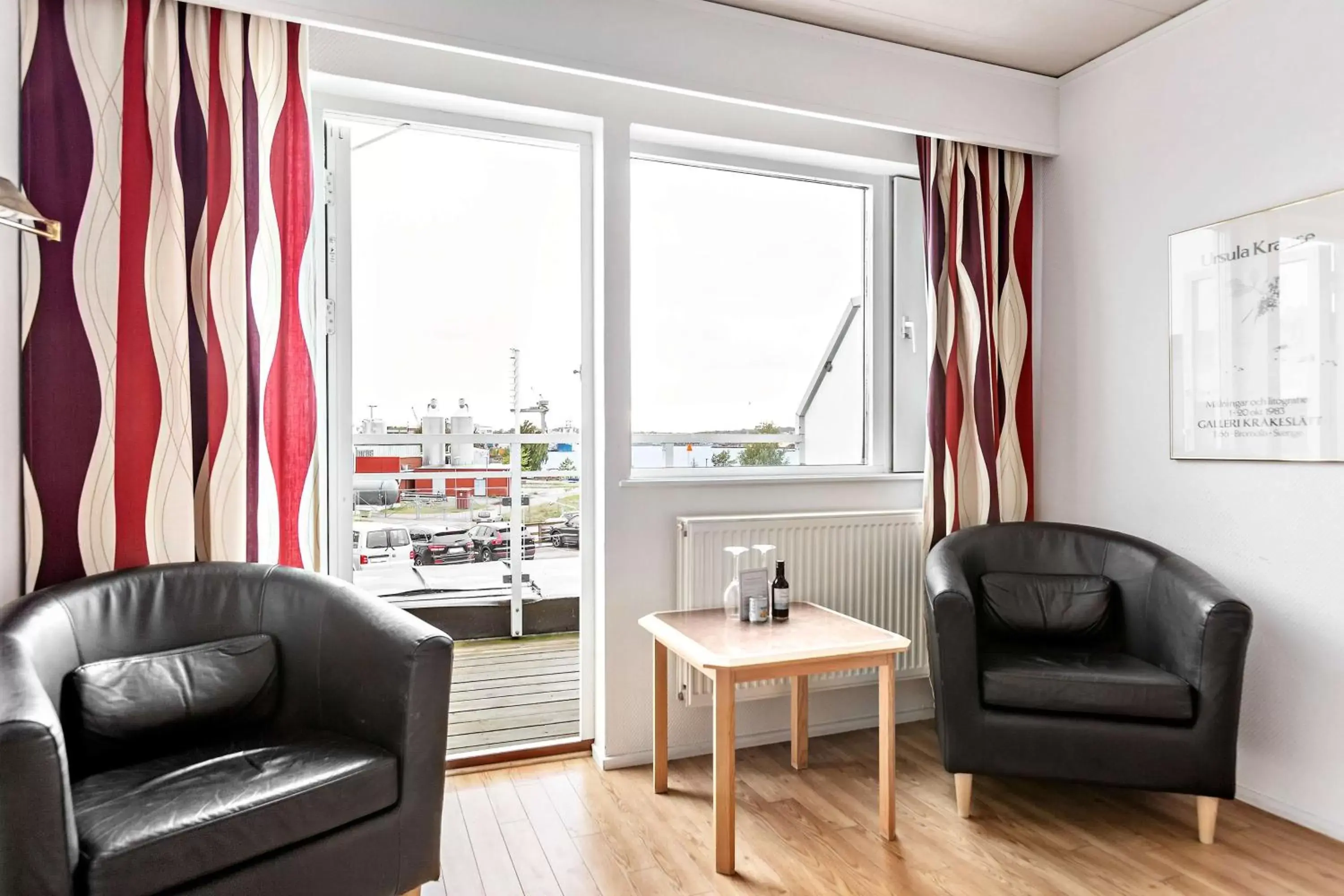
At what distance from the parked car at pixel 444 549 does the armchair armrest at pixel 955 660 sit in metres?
1.97

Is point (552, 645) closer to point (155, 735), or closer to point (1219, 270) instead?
point (155, 735)

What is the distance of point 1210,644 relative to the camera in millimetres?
2342

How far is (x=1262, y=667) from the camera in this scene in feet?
8.78

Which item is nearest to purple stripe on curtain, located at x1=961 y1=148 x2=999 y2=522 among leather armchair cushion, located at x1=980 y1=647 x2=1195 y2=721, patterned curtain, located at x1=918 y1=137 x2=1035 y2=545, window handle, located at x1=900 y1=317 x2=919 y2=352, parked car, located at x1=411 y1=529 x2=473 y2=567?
patterned curtain, located at x1=918 y1=137 x2=1035 y2=545

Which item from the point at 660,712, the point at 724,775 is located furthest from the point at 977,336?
the point at 724,775

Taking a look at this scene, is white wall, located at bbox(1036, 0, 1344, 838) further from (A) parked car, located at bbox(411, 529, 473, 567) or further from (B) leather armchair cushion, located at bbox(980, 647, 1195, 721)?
(A) parked car, located at bbox(411, 529, 473, 567)

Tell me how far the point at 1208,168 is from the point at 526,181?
2.48m

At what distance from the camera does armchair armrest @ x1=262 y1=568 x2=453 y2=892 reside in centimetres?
186

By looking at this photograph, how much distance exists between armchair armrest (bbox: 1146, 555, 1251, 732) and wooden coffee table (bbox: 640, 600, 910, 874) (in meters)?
0.82

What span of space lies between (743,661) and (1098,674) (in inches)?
43.4

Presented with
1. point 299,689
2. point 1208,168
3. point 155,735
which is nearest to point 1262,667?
point 1208,168

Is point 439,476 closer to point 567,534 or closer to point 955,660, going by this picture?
point 567,534

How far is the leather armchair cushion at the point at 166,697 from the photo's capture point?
1.86 m

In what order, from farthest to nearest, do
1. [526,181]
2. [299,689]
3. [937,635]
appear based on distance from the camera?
[526,181]
[937,635]
[299,689]
